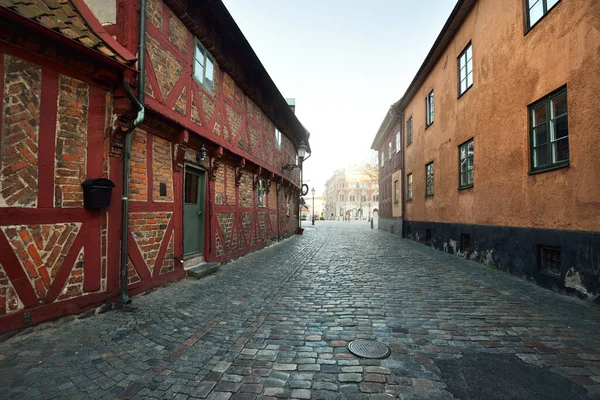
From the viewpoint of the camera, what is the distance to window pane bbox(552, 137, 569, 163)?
4965 millimetres

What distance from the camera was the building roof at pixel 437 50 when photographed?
8289 millimetres

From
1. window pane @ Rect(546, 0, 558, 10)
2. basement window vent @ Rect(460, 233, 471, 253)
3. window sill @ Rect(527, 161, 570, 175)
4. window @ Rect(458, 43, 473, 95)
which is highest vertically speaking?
window @ Rect(458, 43, 473, 95)

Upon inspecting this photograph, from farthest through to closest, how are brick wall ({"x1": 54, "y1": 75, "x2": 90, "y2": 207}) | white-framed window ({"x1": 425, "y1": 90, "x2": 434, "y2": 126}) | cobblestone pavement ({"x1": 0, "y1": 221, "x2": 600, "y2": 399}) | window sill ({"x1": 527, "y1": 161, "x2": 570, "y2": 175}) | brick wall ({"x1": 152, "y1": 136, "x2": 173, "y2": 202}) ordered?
1. white-framed window ({"x1": 425, "y1": 90, "x2": 434, "y2": 126})
2. brick wall ({"x1": 152, "y1": 136, "x2": 173, "y2": 202})
3. window sill ({"x1": 527, "y1": 161, "x2": 570, "y2": 175})
4. brick wall ({"x1": 54, "y1": 75, "x2": 90, "y2": 207})
5. cobblestone pavement ({"x1": 0, "y1": 221, "x2": 600, "y2": 399})

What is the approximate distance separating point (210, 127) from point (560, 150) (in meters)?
6.92

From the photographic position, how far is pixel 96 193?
381 cm

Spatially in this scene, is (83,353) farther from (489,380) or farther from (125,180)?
(489,380)

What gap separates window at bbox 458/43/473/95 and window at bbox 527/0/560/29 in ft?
7.57

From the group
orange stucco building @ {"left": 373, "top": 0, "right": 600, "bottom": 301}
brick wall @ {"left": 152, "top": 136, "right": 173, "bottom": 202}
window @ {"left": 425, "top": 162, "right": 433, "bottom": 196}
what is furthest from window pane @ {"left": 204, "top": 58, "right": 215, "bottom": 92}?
window @ {"left": 425, "top": 162, "right": 433, "bottom": 196}

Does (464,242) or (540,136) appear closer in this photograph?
(540,136)

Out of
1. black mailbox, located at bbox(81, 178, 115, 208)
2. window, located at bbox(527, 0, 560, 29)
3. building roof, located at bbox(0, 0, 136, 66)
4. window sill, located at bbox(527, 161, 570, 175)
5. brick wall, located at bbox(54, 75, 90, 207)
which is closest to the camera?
building roof, located at bbox(0, 0, 136, 66)

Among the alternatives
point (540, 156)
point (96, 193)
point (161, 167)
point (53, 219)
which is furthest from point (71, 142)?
point (540, 156)

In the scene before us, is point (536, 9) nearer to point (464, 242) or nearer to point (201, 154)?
point (464, 242)

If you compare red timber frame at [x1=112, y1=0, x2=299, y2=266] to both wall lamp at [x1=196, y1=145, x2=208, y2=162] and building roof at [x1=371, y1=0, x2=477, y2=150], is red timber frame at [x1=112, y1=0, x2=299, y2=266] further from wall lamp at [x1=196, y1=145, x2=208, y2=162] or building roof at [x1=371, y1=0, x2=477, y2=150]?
building roof at [x1=371, y1=0, x2=477, y2=150]

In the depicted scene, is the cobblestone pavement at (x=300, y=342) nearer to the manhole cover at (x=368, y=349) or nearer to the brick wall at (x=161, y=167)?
the manhole cover at (x=368, y=349)
